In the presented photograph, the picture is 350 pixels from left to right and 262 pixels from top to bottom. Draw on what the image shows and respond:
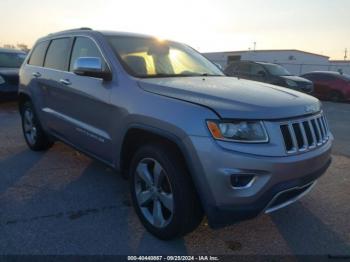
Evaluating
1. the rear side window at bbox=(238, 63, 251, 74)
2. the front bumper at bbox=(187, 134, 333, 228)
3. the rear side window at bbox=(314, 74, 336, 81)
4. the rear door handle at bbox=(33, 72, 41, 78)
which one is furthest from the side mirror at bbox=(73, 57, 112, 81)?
the rear side window at bbox=(314, 74, 336, 81)

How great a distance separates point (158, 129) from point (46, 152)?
349cm

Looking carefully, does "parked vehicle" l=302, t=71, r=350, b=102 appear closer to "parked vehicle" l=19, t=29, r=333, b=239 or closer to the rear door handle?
"parked vehicle" l=19, t=29, r=333, b=239

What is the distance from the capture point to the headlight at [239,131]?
2668 millimetres

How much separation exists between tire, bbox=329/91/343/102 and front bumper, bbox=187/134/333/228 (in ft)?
50.6

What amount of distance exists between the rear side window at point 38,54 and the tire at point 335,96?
47.2 feet

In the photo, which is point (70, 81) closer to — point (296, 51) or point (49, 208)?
point (49, 208)

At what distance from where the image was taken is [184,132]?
2.78 m

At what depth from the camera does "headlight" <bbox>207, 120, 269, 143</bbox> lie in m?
2.67

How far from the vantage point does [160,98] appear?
3082mm

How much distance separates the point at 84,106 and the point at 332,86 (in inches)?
599

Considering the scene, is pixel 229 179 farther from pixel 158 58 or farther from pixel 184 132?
pixel 158 58

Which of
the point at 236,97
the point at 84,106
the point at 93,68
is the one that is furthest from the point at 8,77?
the point at 236,97

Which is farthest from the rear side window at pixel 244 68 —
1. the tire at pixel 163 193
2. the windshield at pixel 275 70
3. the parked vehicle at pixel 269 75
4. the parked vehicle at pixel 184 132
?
the tire at pixel 163 193

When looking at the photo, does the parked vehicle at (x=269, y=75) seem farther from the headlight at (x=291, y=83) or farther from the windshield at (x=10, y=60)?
the windshield at (x=10, y=60)
